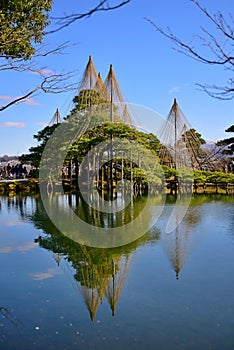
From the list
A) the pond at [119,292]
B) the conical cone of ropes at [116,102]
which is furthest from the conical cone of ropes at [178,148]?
the pond at [119,292]

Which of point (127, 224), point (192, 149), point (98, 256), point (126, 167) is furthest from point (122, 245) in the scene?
point (192, 149)

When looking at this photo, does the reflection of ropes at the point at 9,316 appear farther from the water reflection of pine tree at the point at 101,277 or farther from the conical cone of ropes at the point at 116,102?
the conical cone of ropes at the point at 116,102

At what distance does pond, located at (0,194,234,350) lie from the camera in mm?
Result: 3837

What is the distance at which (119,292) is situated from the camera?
5.19m

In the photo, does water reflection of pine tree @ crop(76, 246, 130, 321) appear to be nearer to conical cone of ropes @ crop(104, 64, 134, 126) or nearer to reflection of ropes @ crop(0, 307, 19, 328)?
reflection of ropes @ crop(0, 307, 19, 328)

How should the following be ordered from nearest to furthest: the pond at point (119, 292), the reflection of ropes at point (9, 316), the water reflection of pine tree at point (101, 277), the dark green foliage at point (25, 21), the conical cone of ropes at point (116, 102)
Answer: the pond at point (119, 292), the reflection of ropes at point (9, 316), the water reflection of pine tree at point (101, 277), the dark green foliage at point (25, 21), the conical cone of ropes at point (116, 102)

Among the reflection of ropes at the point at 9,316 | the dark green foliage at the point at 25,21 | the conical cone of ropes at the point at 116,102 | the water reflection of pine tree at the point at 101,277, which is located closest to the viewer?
the reflection of ropes at the point at 9,316

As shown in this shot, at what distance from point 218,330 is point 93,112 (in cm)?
1846

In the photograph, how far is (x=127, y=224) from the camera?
35.0 ft

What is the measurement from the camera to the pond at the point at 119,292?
Result: 3.84 metres

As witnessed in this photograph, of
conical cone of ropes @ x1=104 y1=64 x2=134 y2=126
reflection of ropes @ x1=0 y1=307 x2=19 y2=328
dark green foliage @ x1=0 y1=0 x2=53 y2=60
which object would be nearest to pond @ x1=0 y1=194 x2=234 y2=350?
reflection of ropes @ x1=0 y1=307 x2=19 y2=328

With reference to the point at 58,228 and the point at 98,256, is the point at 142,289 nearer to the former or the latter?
the point at 98,256

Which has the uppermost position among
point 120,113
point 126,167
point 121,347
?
point 120,113

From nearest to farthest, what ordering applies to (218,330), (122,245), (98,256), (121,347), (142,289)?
(121,347)
(218,330)
(142,289)
(98,256)
(122,245)
